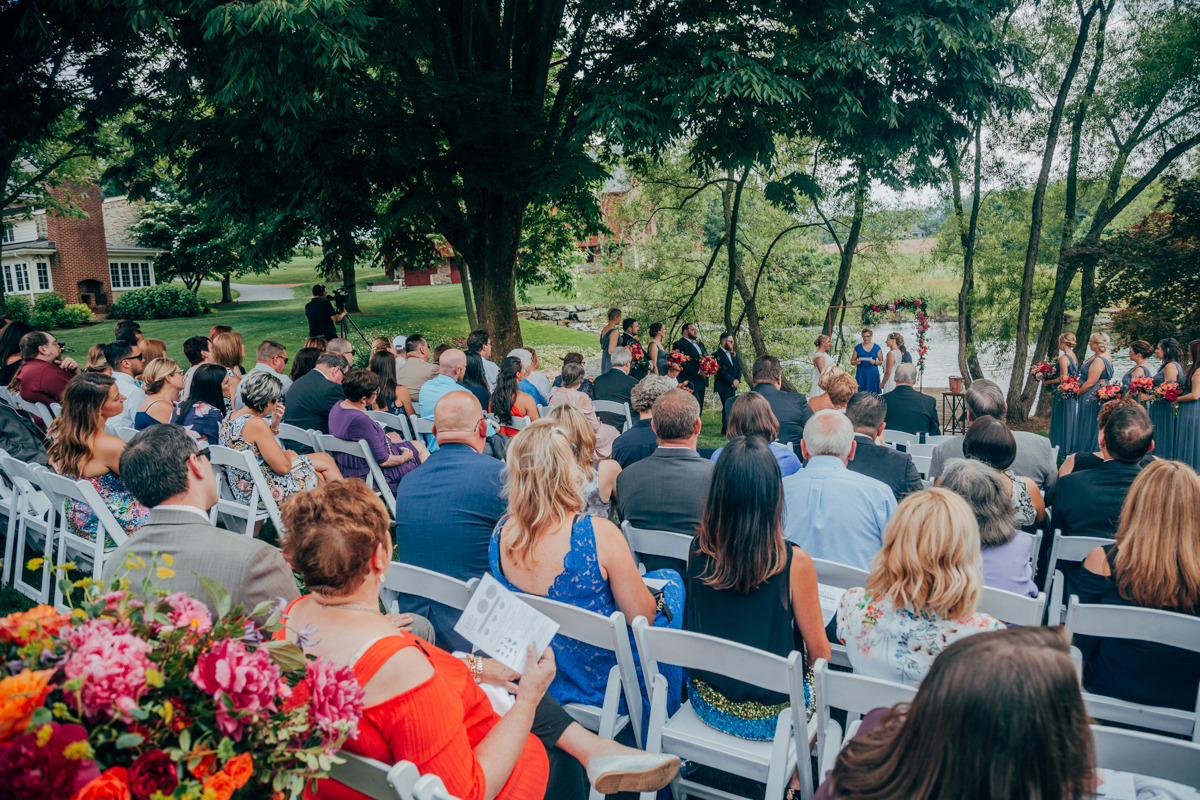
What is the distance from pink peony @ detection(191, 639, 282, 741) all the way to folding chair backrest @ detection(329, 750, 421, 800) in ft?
1.48

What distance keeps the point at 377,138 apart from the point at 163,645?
10014 mm

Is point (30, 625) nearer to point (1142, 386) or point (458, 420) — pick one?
point (458, 420)

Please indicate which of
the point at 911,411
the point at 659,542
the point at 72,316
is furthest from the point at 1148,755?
the point at 72,316

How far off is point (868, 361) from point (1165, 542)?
9253 millimetres

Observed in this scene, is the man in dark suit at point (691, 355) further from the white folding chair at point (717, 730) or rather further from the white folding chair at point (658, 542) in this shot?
the white folding chair at point (717, 730)

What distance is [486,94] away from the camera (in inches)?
386

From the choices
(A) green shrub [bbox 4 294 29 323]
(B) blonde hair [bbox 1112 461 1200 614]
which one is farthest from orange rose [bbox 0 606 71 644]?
(A) green shrub [bbox 4 294 29 323]

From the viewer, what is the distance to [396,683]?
1.80 metres

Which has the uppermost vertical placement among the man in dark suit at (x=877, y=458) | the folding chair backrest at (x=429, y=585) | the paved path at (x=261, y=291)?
the paved path at (x=261, y=291)

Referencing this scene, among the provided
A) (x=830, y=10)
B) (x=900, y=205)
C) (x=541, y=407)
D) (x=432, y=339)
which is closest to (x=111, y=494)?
(x=541, y=407)

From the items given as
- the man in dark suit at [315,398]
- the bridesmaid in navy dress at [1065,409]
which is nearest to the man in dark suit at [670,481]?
the man in dark suit at [315,398]

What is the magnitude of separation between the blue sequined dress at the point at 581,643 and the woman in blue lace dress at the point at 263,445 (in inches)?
110

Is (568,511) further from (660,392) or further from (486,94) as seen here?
(486,94)

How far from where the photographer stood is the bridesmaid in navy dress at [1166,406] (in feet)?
26.8
